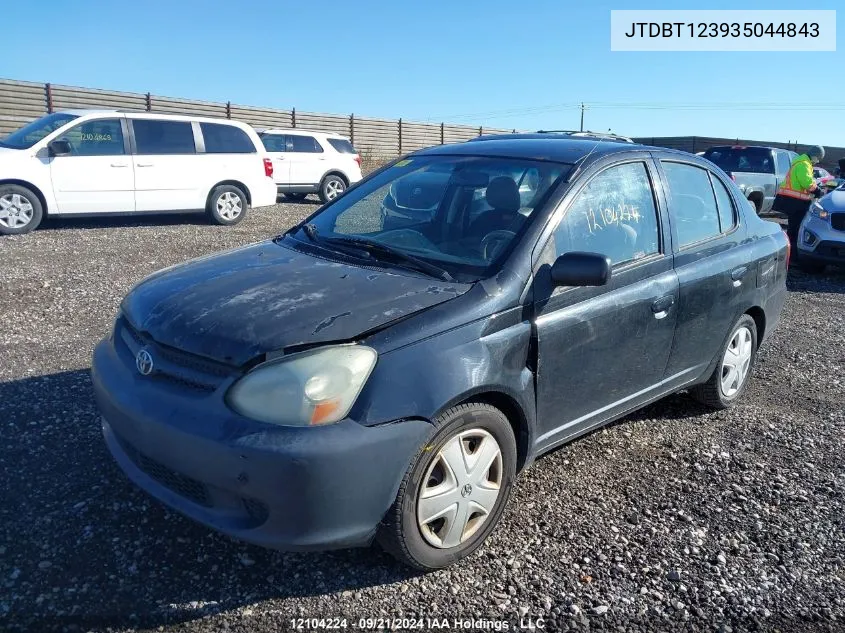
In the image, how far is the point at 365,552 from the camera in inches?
116

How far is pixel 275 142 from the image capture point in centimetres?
1588

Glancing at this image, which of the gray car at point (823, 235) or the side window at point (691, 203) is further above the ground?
the side window at point (691, 203)

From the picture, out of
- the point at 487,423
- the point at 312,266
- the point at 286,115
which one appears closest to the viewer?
the point at 487,423

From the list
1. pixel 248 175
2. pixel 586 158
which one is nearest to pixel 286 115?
pixel 248 175

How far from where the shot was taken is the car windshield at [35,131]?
9.80m

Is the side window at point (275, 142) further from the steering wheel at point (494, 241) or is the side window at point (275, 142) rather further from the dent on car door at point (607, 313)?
the steering wheel at point (494, 241)

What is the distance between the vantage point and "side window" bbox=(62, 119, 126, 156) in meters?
10.1

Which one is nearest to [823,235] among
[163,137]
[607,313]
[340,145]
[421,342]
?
[607,313]

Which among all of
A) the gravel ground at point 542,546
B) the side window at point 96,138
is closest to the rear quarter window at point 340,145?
the side window at point 96,138

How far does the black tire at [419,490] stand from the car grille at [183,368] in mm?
785

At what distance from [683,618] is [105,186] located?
33.2 ft

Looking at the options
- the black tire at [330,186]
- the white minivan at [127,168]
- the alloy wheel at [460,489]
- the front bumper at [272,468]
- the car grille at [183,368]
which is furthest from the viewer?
the black tire at [330,186]

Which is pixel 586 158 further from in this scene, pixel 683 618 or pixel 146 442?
pixel 146 442

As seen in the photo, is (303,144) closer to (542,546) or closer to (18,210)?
(18,210)
